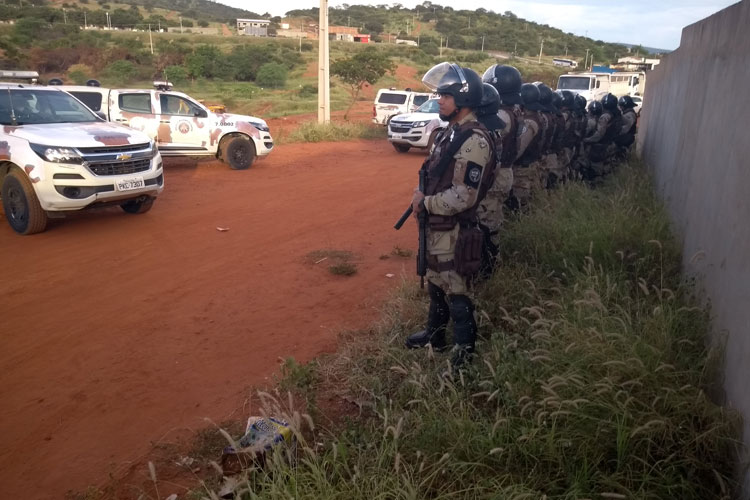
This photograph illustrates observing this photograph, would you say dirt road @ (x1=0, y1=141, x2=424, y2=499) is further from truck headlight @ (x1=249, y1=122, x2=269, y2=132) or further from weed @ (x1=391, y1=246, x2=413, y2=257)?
truck headlight @ (x1=249, y1=122, x2=269, y2=132)

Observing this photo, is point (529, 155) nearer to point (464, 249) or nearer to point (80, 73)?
point (464, 249)

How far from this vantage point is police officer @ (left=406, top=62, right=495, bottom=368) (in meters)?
3.55

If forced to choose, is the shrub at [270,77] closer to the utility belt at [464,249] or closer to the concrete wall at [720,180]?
the concrete wall at [720,180]

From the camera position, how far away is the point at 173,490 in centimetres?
298

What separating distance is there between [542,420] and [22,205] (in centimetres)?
702

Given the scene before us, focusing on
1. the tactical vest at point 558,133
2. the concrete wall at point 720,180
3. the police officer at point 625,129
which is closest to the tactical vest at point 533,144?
the tactical vest at point 558,133

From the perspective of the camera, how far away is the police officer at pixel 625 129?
34.2 ft

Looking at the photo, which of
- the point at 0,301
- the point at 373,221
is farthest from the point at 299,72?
the point at 0,301

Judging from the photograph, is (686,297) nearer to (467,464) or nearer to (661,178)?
(467,464)

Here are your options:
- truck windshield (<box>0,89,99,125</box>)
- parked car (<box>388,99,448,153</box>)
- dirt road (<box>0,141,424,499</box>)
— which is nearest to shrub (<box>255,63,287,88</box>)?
parked car (<box>388,99,448,153</box>)

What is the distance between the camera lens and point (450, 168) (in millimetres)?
3672

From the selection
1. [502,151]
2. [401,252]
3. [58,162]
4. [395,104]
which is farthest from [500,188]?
[395,104]

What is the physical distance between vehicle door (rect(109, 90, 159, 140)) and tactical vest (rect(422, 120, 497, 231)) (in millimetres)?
9411

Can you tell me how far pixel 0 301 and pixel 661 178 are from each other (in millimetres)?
7413
